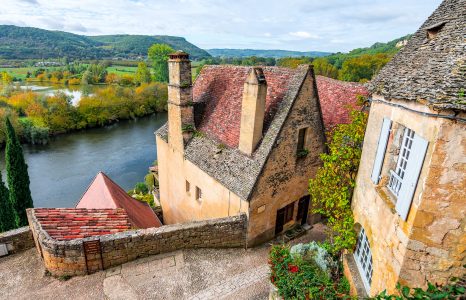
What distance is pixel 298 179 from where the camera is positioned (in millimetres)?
12375

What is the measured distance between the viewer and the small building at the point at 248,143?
1074 cm

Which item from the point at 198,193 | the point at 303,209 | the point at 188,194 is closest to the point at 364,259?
the point at 303,209

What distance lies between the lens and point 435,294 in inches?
143

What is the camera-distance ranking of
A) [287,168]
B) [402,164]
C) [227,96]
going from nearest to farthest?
[402,164] → [287,168] → [227,96]

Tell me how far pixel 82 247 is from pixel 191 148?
6510 mm

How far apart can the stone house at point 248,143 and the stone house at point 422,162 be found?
4524 mm

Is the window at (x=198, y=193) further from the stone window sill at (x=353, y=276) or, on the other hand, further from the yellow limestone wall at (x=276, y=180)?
the stone window sill at (x=353, y=276)

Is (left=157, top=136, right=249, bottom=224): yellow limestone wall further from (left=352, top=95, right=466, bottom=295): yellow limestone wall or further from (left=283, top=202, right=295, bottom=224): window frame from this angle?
(left=352, top=95, right=466, bottom=295): yellow limestone wall

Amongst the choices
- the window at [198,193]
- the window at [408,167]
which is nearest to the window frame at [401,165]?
the window at [408,167]

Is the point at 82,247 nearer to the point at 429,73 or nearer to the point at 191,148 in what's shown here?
the point at 191,148

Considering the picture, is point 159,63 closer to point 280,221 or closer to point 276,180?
point 280,221

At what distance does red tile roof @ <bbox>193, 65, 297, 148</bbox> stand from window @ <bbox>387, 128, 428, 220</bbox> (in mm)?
6054

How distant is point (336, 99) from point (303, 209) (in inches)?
251

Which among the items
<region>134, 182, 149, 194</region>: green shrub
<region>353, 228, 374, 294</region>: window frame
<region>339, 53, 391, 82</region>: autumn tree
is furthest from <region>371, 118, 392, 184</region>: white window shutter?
<region>339, 53, 391, 82</region>: autumn tree
